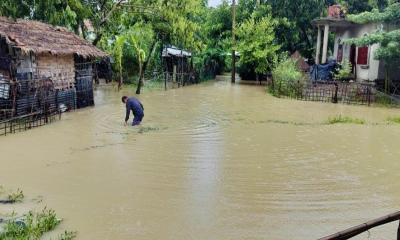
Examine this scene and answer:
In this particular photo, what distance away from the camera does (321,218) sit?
6.38 m

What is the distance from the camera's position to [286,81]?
20.3 meters

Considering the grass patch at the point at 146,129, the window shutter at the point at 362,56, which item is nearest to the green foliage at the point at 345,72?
the window shutter at the point at 362,56

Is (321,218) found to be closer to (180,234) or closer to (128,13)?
(180,234)

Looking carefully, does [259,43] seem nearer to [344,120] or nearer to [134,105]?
[344,120]

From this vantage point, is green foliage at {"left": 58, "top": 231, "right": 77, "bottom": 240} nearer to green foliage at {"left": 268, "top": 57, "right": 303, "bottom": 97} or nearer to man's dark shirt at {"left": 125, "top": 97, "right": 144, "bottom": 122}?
man's dark shirt at {"left": 125, "top": 97, "right": 144, "bottom": 122}

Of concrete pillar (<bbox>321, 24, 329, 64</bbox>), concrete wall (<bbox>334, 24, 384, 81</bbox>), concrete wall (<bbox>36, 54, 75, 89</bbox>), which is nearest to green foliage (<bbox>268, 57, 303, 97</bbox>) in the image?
concrete pillar (<bbox>321, 24, 329, 64</bbox>)

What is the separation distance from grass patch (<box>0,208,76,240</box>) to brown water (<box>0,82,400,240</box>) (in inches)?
8.2

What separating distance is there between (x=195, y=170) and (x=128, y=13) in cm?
1489

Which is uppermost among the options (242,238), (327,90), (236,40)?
(236,40)

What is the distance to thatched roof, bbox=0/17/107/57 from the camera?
12.9 meters

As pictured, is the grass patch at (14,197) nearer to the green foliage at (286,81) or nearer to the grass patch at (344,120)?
the grass patch at (344,120)

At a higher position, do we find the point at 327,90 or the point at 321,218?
the point at 327,90

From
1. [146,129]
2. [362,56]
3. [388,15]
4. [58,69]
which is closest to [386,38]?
[388,15]

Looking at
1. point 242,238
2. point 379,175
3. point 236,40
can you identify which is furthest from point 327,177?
point 236,40
